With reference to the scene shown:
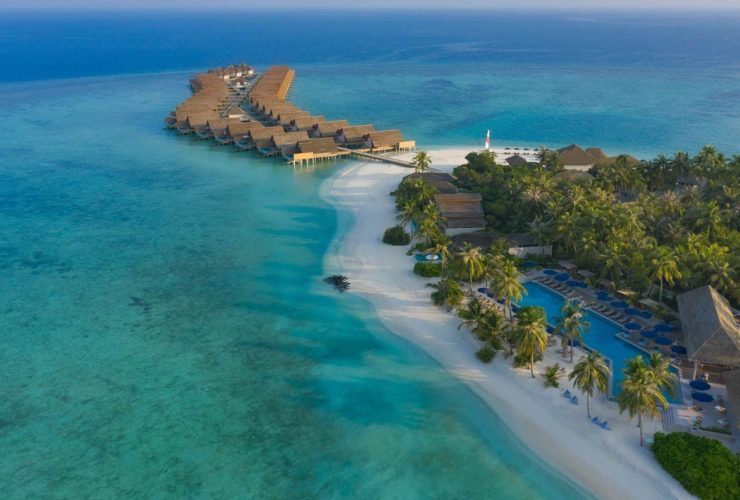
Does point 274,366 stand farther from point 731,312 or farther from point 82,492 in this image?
point 731,312

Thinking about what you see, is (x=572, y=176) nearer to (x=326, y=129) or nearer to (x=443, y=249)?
(x=443, y=249)

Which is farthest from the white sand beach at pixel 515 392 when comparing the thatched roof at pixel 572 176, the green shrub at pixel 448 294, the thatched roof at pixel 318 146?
the thatched roof at pixel 318 146

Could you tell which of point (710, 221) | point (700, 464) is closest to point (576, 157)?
point (710, 221)

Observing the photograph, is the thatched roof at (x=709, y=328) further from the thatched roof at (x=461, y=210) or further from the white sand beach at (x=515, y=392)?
the thatched roof at (x=461, y=210)

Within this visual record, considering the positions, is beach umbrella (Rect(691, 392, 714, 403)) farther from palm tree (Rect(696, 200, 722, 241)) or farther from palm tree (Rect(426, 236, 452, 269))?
palm tree (Rect(426, 236, 452, 269))

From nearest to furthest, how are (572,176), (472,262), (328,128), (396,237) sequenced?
(472,262) → (396,237) → (572,176) → (328,128)

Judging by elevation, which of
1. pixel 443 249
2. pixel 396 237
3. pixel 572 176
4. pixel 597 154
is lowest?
pixel 396 237
